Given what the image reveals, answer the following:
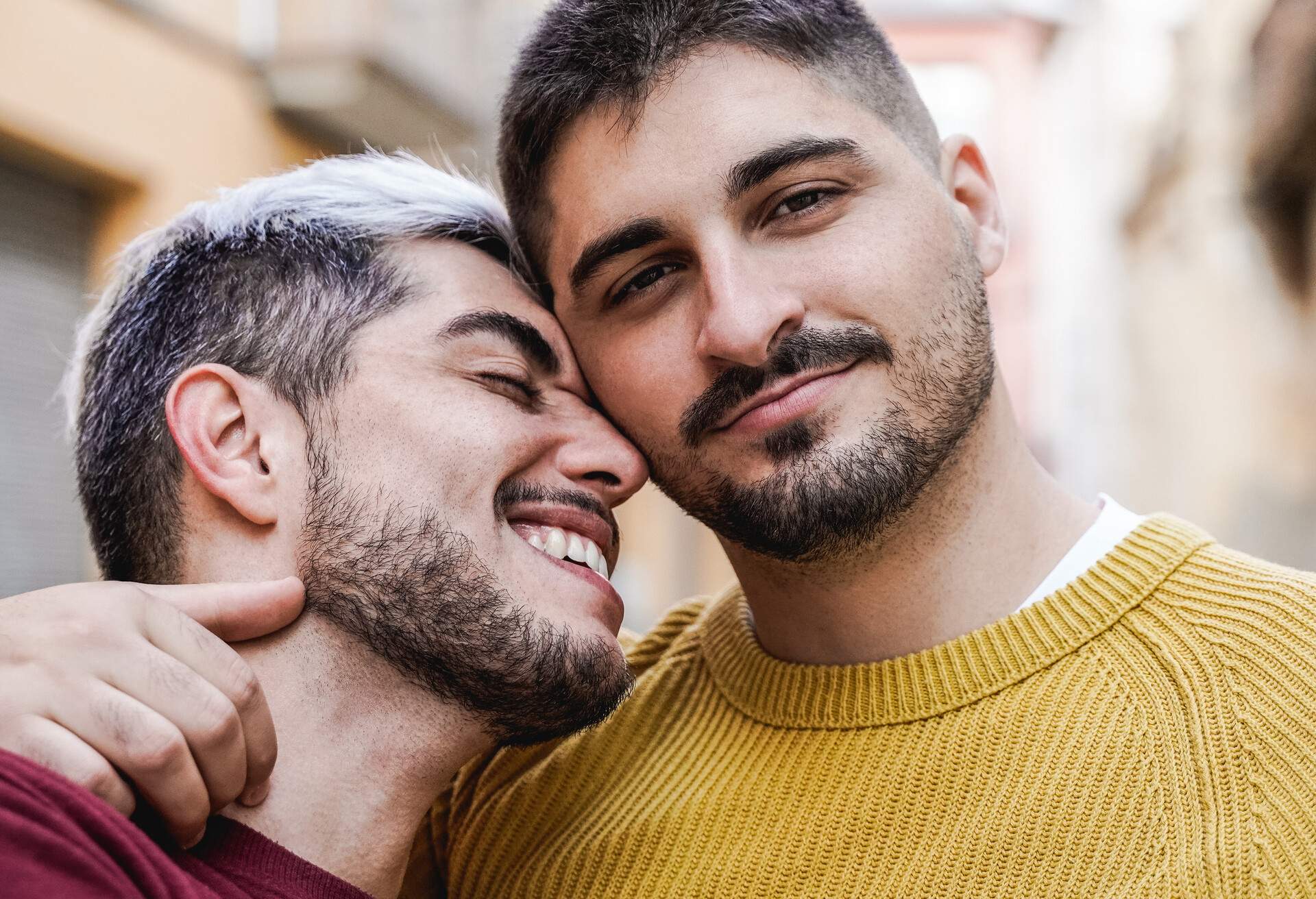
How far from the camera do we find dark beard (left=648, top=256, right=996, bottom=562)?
2010 millimetres

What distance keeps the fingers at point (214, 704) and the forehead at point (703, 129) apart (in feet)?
3.12

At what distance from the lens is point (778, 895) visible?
1.94 m

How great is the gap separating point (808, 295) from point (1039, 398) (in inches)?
697

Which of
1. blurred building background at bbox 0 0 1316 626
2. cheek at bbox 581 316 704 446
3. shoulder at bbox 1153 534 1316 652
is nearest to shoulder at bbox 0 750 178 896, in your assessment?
cheek at bbox 581 316 704 446

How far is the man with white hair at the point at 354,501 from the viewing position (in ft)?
6.40

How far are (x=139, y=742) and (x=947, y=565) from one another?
1.28 m

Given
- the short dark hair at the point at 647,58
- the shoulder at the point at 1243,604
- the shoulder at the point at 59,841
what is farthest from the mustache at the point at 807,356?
the shoulder at the point at 59,841

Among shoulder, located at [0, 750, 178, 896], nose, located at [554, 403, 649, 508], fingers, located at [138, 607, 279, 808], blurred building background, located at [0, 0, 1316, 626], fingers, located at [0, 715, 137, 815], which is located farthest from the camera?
blurred building background, located at [0, 0, 1316, 626]

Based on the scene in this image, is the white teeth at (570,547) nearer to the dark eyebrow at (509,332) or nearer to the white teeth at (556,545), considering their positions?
the white teeth at (556,545)

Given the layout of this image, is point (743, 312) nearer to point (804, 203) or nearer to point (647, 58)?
point (804, 203)

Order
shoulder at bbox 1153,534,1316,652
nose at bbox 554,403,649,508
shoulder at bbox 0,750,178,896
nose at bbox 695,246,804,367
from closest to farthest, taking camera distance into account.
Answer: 1. shoulder at bbox 0,750,178,896
2. shoulder at bbox 1153,534,1316,652
3. nose at bbox 695,246,804,367
4. nose at bbox 554,403,649,508

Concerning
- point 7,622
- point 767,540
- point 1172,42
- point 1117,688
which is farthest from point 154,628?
point 1172,42

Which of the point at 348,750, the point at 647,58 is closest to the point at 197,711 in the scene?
the point at 348,750

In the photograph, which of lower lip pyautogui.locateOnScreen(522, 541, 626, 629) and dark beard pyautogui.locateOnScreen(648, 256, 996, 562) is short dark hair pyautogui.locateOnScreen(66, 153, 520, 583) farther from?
dark beard pyautogui.locateOnScreen(648, 256, 996, 562)
